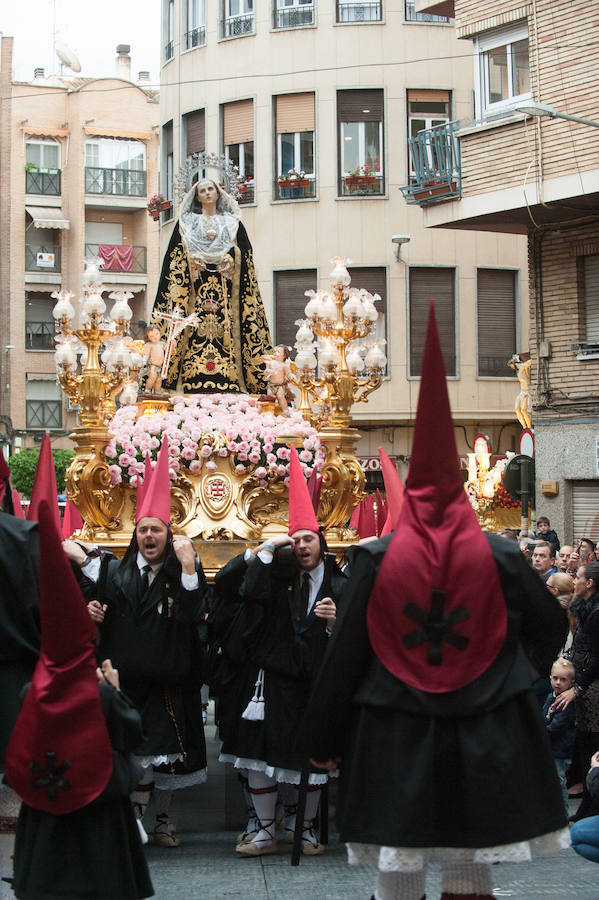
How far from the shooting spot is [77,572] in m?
6.62

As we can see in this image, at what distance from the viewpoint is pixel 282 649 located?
22.2 ft

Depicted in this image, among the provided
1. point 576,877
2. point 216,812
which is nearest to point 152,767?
point 216,812

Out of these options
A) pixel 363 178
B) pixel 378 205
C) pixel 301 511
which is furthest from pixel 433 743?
pixel 363 178

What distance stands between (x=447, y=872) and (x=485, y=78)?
15836 millimetres

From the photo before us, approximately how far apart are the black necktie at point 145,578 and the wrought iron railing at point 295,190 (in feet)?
65.9

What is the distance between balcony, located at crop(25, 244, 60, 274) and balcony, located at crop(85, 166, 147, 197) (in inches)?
99.1

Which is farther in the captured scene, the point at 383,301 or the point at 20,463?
the point at 20,463

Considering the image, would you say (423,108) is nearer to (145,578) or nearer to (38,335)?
(145,578)

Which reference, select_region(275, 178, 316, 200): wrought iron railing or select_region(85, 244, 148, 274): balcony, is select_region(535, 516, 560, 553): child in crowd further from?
select_region(85, 244, 148, 274): balcony

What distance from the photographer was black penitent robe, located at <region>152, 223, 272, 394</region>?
10.0 metres

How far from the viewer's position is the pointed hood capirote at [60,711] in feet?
14.3

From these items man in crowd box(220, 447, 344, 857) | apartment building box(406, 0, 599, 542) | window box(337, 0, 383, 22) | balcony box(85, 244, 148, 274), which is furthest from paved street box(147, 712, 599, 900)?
balcony box(85, 244, 148, 274)

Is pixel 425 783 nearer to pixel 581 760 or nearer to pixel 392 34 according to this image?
pixel 581 760

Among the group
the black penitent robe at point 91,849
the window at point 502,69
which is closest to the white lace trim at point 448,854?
the black penitent robe at point 91,849
